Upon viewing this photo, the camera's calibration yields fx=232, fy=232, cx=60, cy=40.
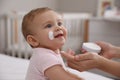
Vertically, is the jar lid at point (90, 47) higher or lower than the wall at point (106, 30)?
higher

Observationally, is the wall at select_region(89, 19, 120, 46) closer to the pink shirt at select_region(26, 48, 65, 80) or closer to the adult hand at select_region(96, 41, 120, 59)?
the adult hand at select_region(96, 41, 120, 59)

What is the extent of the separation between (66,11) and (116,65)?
114 inches

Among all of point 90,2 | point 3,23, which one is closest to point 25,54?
point 3,23

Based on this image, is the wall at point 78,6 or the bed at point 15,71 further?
the wall at point 78,6

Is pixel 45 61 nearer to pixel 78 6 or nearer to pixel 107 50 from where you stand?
pixel 107 50

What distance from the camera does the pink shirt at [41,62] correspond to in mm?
836

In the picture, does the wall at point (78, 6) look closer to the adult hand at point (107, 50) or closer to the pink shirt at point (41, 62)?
the adult hand at point (107, 50)

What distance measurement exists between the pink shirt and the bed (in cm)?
44

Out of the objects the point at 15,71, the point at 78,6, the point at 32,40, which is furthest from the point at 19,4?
the point at 32,40

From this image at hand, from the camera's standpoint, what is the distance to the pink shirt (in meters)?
0.84

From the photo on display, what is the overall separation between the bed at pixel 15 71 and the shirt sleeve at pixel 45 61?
0.46 m

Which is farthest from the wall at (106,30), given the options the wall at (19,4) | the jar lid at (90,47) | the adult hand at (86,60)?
the adult hand at (86,60)

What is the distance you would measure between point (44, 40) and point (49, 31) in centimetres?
4

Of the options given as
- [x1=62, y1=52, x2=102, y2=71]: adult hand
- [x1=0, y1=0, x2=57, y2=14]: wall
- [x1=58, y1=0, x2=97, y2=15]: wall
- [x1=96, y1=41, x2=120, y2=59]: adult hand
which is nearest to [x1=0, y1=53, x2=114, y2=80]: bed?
[x1=96, y1=41, x2=120, y2=59]: adult hand
